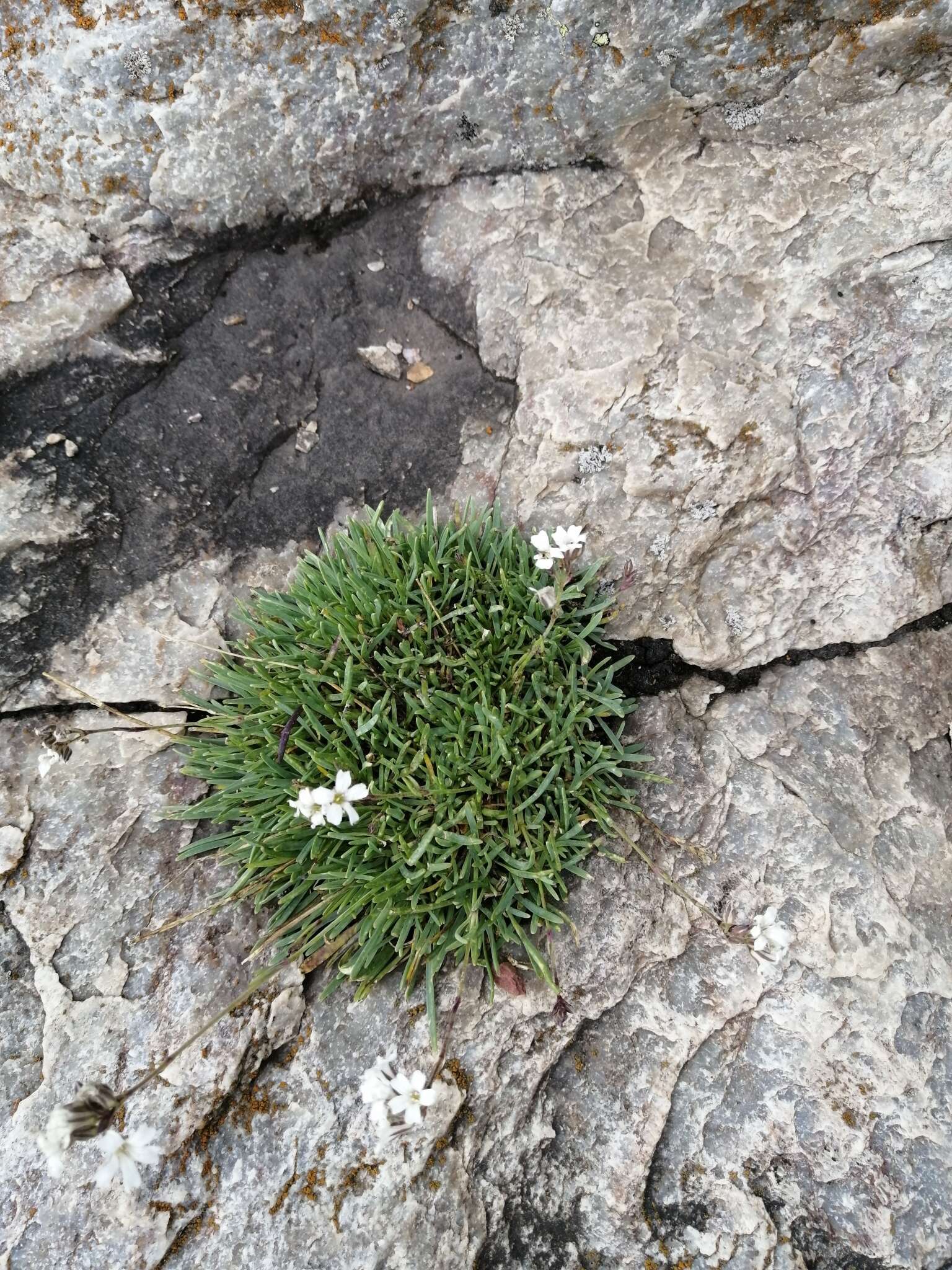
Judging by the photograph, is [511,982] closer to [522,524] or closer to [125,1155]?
[125,1155]

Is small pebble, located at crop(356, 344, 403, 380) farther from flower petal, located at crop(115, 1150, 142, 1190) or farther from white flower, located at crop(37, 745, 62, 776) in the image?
flower petal, located at crop(115, 1150, 142, 1190)

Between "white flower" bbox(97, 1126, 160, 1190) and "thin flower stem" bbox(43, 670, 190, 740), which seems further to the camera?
"thin flower stem" bbox(43, 670, 190, 740)

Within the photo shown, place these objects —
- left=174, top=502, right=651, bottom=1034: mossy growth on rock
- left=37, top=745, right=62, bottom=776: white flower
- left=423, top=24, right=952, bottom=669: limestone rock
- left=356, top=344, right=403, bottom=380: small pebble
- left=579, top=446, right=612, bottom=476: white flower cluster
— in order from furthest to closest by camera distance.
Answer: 1. left=356, top=344, right=403, bottom=380: small pebble
2. left=579, top=446, right=612, bottom=476: white flower cluster
3. left=423, top=24, right=952, bottom=669: limestone rock
4. left=37, top=745, right=62, bottom=776: white flower
5. left=174, top=502, right=651, bottom=1034: mossy growth on rock

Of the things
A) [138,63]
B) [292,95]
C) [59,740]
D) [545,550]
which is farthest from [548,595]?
[138,63]

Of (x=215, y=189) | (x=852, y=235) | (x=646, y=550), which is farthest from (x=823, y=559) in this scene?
(x=215, y=189)

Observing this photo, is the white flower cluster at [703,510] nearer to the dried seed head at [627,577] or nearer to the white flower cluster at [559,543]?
the dried seed head at [627,577]

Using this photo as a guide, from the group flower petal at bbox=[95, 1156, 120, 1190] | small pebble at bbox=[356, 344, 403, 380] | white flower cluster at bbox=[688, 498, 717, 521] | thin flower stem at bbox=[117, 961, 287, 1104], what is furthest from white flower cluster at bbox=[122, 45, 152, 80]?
flower petal at bbox=[95, 1156, 120, 1190]
